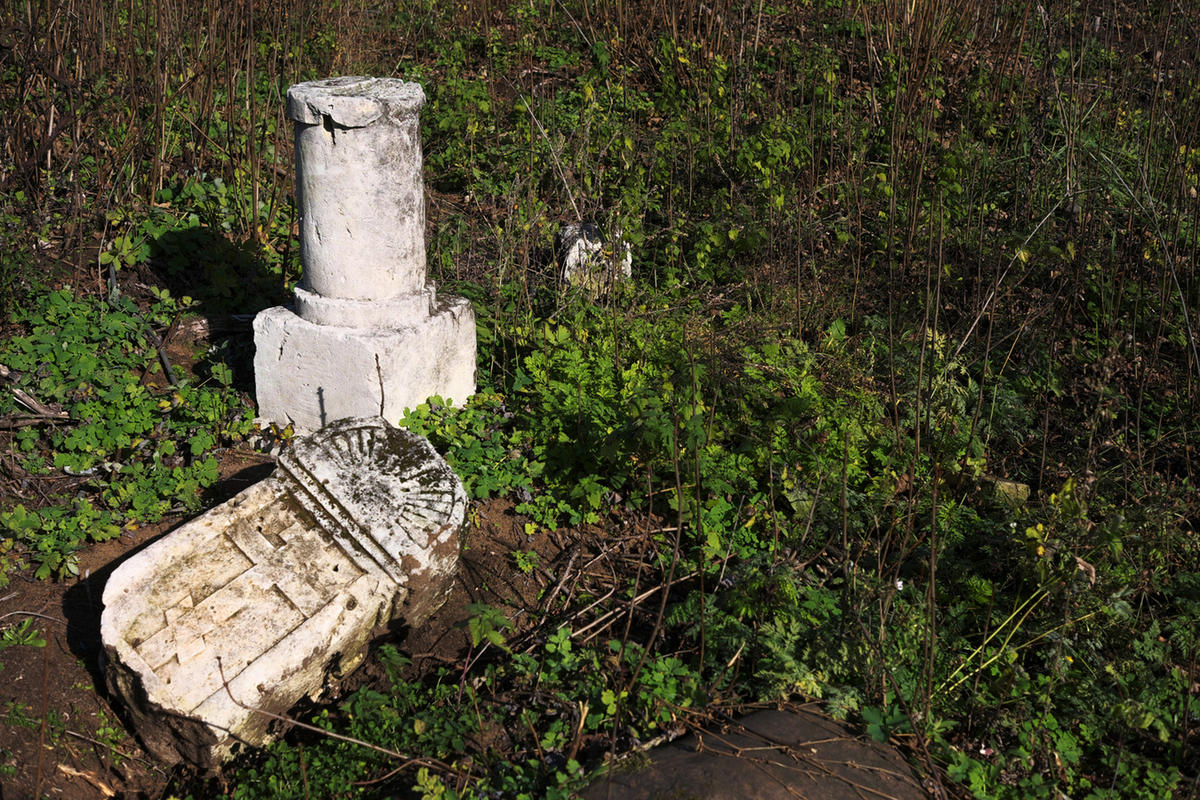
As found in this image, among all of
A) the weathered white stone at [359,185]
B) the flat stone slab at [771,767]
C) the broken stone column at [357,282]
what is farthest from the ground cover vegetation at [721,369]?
the weathered white stone at [359,185]

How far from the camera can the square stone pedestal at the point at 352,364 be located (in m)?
3.94

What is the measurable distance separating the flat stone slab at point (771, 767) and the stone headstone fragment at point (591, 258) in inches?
98.2

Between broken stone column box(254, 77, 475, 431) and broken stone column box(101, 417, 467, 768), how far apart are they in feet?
1.43

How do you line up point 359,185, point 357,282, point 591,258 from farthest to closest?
point 591,258
point 357,282
point 359,185

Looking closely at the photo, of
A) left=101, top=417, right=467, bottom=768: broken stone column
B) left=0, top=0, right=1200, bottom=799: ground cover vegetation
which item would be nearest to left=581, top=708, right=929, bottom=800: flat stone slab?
left=0, top=0, right=1200, bottom=799: ground cover vegetation

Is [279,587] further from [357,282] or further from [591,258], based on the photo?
[591,258]

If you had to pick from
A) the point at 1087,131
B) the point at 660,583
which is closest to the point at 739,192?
the point at 1087,131

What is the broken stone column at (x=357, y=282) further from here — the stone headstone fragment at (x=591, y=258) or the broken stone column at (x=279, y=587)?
the stone headstone fragment at (x=591, y=258)

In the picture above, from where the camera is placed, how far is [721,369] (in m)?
4.22

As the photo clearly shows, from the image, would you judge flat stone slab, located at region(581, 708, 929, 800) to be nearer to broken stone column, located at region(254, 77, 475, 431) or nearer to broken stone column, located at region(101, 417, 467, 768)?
broken stone column, located at region(101, 417, 467, 768)

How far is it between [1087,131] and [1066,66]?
3.61ft

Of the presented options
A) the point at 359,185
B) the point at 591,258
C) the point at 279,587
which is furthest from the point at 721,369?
the point at 279,587

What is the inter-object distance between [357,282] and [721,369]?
162 centimetres

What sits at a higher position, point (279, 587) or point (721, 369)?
point (721, 369)
